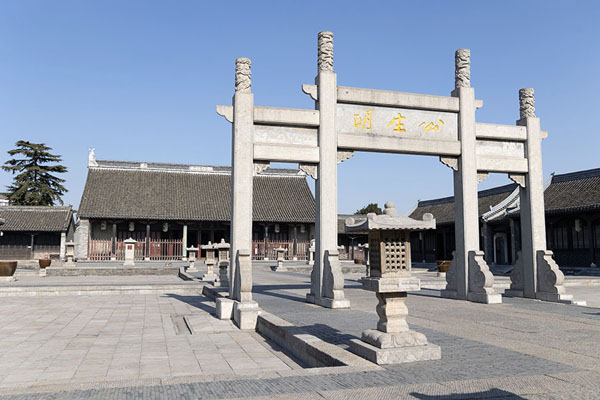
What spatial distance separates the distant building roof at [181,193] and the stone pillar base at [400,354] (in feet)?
103

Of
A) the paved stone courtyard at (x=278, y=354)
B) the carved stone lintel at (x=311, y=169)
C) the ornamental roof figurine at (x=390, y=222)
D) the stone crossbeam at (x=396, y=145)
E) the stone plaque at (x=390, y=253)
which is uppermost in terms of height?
the stone crossbeam at (x=396, y=145)

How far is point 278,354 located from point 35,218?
34432 millimetres

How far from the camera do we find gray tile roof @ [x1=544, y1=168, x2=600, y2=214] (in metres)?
24.9

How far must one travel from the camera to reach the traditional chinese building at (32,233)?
34500 mm

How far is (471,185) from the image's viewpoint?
11.7m

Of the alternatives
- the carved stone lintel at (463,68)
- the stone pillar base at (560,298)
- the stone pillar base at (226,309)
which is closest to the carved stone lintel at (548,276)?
the stone pillar base at (560,298)

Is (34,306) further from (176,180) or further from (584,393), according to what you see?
(176,180)

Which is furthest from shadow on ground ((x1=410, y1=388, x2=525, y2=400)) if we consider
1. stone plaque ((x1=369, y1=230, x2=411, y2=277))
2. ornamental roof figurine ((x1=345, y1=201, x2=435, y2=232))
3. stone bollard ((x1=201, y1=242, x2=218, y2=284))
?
stone bollard ((x1=201, y1=242, x2=218, y2=284))

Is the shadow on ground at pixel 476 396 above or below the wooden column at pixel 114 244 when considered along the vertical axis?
below

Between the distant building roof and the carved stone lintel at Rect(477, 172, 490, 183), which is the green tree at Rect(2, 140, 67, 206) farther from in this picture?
the carved stone lintel at Rect(477, 172, 490, 183)

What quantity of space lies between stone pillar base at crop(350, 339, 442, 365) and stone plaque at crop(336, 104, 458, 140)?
21.2ft

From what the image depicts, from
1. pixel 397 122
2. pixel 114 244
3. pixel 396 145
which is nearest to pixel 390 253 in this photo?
pixel 396 145

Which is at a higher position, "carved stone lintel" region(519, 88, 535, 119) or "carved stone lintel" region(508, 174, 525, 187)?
"carved stone lintel" region(519, 88, 535, 119)

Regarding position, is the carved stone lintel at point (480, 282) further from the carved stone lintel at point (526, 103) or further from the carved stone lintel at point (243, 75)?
the carved stone lintel at point (243, 75)
